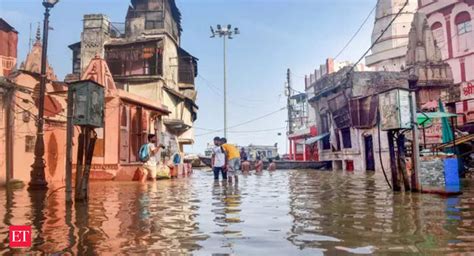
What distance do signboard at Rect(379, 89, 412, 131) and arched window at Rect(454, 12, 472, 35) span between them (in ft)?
81.3

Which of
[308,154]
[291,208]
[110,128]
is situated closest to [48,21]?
[110,128]

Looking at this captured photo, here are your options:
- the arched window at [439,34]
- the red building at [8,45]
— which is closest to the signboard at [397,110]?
the red building at [8,45]

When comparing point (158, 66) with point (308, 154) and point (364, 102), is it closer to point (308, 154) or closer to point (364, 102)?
point (364, 102)

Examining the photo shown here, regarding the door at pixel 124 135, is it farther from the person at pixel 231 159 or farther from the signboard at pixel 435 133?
the signboard at pixel 435 133

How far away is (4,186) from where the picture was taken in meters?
13.9

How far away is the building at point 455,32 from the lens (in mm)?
30078

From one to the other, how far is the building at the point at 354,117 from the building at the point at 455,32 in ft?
16.9

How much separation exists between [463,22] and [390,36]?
1719 cm

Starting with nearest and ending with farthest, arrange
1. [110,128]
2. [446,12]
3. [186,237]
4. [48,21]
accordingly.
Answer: [186,237] < [48,21] < [110,128] < [446,12]

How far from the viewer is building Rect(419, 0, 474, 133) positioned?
30.1 meters

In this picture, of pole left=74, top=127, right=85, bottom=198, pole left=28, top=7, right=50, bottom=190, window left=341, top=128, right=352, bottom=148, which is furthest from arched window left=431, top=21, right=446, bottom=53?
pole left=74, top=127, right=85, bottom=198

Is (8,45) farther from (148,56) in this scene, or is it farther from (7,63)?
(148,56)

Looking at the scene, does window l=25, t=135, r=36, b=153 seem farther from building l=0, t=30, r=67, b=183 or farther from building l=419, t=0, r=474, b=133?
building l=419, t=0, r=474, b=133

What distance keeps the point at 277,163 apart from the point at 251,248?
33143mm
